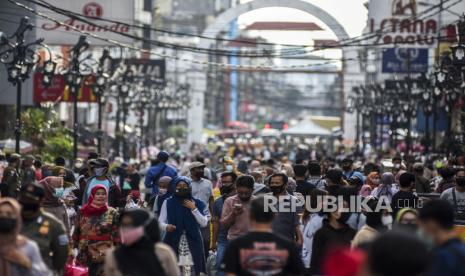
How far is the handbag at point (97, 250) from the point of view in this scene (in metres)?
14.7

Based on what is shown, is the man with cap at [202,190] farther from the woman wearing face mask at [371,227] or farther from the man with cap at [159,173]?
the woman wearing face mask at [371,227]


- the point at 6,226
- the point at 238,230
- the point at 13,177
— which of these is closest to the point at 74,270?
the point at 238,230

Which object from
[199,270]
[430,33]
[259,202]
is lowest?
[199,270]

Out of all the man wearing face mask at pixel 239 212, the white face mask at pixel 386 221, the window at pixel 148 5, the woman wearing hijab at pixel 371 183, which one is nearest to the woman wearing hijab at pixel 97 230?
the man wearing face mask at pixel 239 212

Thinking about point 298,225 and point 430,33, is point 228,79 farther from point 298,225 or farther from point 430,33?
point 298,225

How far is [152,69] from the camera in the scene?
73.2m

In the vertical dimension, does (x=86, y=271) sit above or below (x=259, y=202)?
below

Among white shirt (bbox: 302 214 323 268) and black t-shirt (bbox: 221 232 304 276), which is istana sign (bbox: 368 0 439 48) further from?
black t-shirt (bbox: 221 232 304 276)

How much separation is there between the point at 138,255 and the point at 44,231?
1790 millimetres

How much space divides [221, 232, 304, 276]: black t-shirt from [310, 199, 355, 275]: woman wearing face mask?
1.90 m

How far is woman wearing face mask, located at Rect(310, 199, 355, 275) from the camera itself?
12.5 m

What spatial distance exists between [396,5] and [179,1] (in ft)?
443

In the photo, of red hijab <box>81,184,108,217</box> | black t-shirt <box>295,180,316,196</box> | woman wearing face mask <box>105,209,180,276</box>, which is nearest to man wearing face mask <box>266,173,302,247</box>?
red hijab <box>81,184,108,217</box>

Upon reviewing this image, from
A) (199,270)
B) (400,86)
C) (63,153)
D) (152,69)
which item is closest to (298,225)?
(199,270)
